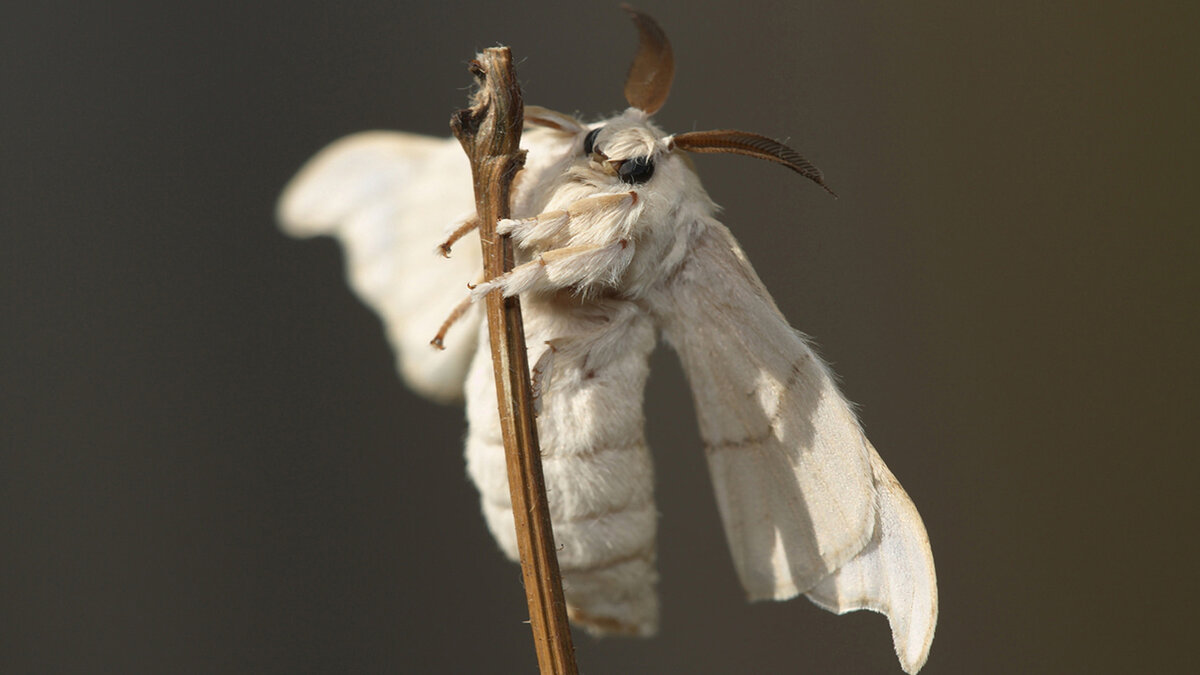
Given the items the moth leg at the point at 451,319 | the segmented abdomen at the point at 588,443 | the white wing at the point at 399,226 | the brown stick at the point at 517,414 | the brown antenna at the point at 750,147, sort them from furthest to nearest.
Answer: the white wing at the point at 399,226 → the moth leg at the point at 451,319 → the segmented abdomen at the point at 588,443 → the brown antenna at the point at 750,147 → the brown stick at the point at 517,414

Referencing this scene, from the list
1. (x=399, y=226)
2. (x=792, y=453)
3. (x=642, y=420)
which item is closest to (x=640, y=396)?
(x=642, y=420)

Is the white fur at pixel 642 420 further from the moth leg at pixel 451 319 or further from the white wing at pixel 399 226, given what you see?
the white wing at pixel 399 226

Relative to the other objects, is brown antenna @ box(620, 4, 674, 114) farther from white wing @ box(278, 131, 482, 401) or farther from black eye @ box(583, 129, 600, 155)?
white wing @ box(278, 131, 482, 401)

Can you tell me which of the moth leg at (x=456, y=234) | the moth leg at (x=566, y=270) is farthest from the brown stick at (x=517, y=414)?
the moth leg at (x=456, y=234)

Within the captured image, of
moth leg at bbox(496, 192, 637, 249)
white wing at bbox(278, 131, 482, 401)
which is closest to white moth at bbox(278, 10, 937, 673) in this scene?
moth leg at bbox(496, 192, 637, 249)

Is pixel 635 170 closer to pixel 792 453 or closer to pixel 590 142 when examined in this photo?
pixel 590 142
